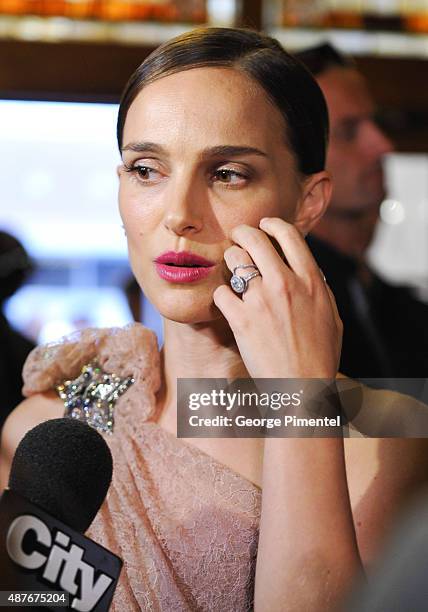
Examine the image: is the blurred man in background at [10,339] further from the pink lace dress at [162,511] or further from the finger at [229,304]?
the finger at [229,304]

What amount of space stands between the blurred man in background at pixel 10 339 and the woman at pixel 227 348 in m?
0.07

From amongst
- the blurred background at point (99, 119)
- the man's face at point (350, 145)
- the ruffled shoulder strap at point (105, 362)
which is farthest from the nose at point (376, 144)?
the ruffled shoulder strap at point (105, 362)

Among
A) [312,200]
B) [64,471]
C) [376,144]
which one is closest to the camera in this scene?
[64,471]

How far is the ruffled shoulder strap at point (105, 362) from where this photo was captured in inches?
34.2

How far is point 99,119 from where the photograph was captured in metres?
1.45

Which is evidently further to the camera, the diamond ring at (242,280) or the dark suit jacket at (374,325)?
the dark suit jacket at (374,325)

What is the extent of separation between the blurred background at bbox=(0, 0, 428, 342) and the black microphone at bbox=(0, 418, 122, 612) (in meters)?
0.48

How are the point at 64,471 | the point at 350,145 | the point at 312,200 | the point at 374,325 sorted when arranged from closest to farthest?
the point at 64,471
the point at 312,200
the point at 374,325
the point at 350,145

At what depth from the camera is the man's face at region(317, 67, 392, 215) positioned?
132cm

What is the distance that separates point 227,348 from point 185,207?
0.47ft

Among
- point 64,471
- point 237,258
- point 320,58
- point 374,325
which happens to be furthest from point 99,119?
point 64,471

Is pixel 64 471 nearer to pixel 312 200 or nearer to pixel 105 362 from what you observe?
pixel 105 362

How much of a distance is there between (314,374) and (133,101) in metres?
0.28

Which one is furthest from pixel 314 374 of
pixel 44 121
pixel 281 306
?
pixel 44 121
